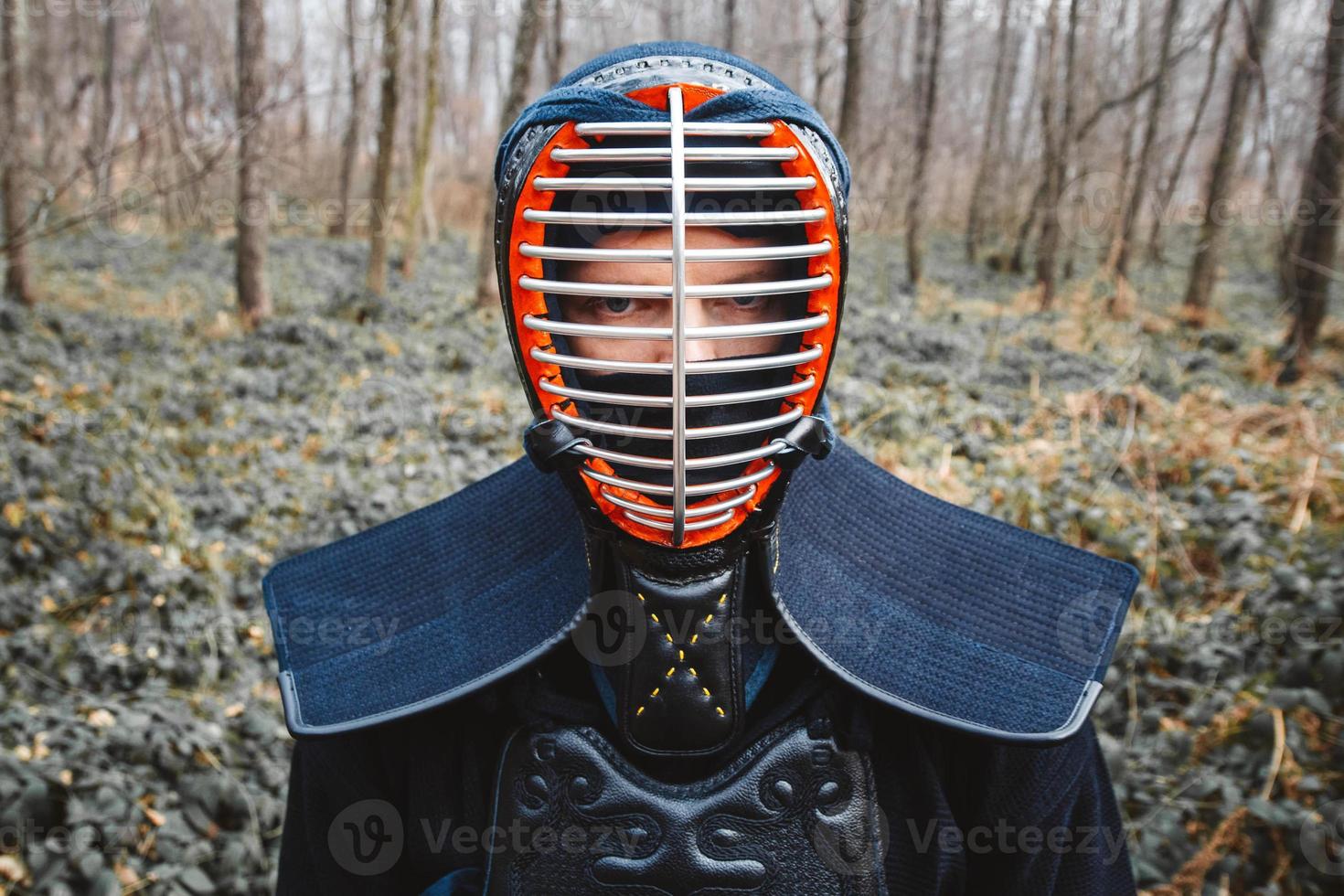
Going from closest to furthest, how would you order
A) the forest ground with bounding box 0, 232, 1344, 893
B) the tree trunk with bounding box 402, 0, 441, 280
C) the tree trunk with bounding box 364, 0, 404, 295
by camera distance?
the forest ground with bounding box 0, 232, 1344, 893
the tree trunk with bounding box 364, 0, 404, 295
the tree trunk with bounding box 402, 0, 441, 280

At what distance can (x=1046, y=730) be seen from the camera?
133cm

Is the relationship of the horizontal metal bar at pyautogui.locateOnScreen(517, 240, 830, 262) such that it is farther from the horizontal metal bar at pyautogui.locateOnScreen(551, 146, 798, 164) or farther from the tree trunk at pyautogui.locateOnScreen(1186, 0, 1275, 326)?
the tree trunk at pyautogui.locateOnScreen(1186, 0, 1275, 326)

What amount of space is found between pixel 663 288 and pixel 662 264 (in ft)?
0.50

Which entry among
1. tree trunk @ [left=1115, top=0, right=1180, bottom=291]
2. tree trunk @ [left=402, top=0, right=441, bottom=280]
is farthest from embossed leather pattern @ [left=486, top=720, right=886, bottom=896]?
tree trunk @ [left=1115, top=0, right=1180, bottom=291]

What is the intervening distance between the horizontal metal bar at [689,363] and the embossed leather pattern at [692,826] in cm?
58

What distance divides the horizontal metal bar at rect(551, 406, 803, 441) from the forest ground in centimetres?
265

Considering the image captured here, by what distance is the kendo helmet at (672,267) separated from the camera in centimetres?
122

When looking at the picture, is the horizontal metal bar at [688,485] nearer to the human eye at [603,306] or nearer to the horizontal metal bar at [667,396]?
the horizontal metal bar at [667,396]

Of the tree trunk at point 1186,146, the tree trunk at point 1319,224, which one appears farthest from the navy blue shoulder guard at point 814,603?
the tree trunk at point 1186,146

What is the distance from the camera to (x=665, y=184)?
3.92ft

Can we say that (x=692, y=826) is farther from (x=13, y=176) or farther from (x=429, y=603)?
(x=13, y=176)

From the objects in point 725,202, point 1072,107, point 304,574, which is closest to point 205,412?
point 304,574

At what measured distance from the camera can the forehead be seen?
52.4 inches

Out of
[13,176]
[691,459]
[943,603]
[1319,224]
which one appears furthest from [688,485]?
[13,176]
